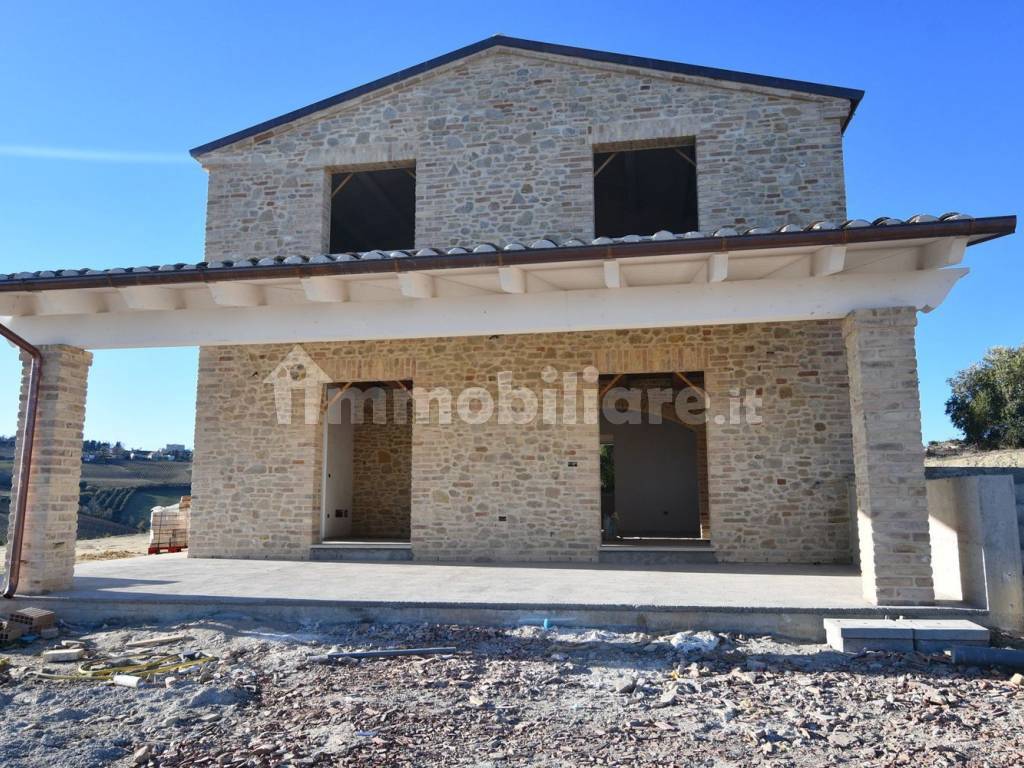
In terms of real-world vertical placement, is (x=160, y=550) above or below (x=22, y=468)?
below

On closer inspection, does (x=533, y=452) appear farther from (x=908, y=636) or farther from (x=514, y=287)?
(x=908, y=636)

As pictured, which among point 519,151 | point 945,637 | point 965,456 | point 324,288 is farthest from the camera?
Answer: point 965,456

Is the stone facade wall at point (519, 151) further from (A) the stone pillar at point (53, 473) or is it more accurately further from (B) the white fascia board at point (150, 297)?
(A) the stone pillar at point (53, 473)

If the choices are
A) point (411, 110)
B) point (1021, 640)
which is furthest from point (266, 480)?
point (1021, 640)

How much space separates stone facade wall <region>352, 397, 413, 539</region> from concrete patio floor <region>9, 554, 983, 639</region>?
15.1 feet

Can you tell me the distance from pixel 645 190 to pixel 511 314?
621cm

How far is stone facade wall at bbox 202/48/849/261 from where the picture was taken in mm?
9172

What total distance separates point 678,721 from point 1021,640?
3.15 metres

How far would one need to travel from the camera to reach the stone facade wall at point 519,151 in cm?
917

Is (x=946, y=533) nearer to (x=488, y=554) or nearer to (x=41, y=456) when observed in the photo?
(x=488, y=554)

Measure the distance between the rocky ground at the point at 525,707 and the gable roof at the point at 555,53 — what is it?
7001 millimetres

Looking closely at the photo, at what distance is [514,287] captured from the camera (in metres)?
6.05

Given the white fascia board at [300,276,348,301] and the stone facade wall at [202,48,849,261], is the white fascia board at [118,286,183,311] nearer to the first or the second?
the white fascia board at [300,276,348,301]

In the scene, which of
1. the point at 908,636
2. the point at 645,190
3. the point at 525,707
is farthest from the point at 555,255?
the point at 645,190
